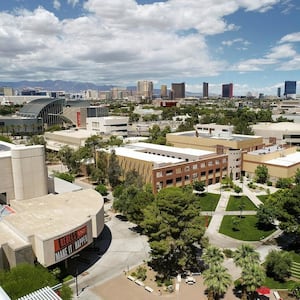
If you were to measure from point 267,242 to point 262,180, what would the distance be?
36.3m

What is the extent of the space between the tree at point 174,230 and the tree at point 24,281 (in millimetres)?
13896

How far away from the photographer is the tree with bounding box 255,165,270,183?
84125 millimetres

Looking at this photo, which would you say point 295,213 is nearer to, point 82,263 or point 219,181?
point 82,263

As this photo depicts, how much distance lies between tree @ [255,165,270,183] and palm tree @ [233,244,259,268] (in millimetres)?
51918

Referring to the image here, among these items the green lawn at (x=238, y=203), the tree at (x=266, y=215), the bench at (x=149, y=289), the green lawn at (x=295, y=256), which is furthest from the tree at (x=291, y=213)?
the bench at (x=149, y=289)

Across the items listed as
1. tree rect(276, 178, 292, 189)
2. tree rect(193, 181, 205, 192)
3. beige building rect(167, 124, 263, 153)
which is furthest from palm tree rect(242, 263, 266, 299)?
beige building rect(167, 124, 263, 153)


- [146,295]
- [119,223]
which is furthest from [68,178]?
[146,295]

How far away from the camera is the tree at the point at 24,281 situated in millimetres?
27312

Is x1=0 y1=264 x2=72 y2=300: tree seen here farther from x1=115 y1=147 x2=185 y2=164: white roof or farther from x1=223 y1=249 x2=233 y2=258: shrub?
x1=115 y1=147 x2=185 y2=164: white roof

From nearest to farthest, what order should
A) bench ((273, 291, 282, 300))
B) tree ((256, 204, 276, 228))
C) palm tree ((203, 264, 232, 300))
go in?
1. palm tree ((203, 264, 232, 300))
2. bench ((273, 291, 282, 300))
3. tree ((256, 204, 276, 228))

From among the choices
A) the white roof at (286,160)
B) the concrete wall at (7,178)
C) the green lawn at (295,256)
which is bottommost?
the green lawn at (295,256)

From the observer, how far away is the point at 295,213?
46375 mm

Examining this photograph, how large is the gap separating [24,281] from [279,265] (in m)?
29.7

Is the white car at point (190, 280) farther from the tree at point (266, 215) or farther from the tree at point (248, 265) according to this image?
the tree at point (266, 215)
